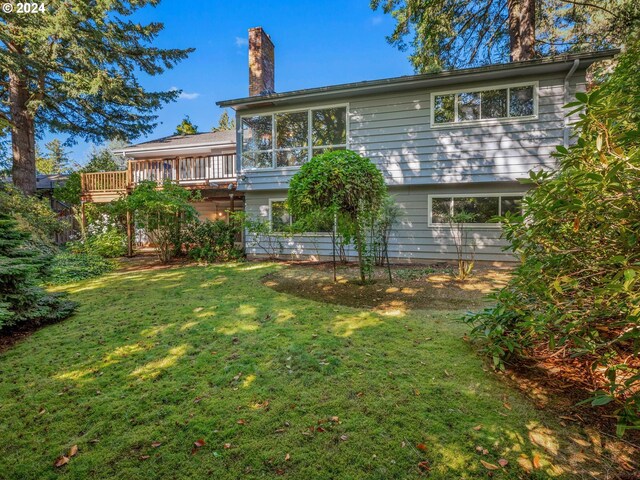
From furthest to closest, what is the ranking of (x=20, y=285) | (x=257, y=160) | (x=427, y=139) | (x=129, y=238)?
(x=129, y=238)
(x=257, y=160)
(x=427, y=139)
(x=20, y=285)

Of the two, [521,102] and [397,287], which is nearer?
[397,287]

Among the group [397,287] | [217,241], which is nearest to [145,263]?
[217,241]

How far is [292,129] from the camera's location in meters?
10.7

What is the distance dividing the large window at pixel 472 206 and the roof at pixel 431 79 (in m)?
3.25

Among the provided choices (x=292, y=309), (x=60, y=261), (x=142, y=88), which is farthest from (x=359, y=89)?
(x=142, y=88)

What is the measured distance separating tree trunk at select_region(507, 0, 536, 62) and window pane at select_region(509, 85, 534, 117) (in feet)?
7.28

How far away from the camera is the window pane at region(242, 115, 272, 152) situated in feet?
36.2

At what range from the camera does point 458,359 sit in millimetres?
3205

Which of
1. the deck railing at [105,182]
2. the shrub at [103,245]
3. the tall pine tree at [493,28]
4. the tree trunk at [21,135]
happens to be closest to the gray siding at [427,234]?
the tall pine tree at [493,28]

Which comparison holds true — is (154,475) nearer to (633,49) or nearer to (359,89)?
(633,49)

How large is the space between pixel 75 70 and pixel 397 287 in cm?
1693

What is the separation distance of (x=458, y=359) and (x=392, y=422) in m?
1.33

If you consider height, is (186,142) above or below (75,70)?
below

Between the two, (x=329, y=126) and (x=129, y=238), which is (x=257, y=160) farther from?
(x=129, y=238)
